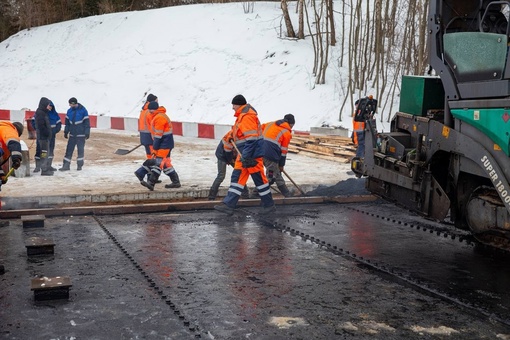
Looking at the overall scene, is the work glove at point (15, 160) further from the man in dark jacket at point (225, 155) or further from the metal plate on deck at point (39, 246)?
the man in dark jacket at point (225, 155)

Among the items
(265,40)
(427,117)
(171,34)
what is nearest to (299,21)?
(265,40)

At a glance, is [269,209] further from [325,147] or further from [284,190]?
[325,147]

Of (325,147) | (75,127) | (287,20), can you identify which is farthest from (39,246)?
(287,20)

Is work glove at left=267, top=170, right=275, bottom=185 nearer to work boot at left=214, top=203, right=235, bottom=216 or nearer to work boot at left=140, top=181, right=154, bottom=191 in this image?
work boot at left=214, top=203, right=235, bottom=216

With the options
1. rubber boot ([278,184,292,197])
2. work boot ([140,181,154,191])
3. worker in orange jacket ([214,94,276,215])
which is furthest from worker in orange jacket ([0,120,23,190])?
rubber boot ([278,184,292,197])

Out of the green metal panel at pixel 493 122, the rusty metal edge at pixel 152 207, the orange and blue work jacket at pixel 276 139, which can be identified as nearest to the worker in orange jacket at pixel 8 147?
the rusty metal edge at pixel 152 207

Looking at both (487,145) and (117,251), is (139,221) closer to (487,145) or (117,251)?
(117,251)

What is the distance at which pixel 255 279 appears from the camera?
6727 mm

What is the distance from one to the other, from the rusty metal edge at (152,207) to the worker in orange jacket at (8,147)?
1.40 metres

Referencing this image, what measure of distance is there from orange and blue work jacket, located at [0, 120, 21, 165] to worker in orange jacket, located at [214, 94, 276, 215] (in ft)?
10.1

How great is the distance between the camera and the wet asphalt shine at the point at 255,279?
538cm

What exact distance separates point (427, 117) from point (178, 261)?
10.5 feet

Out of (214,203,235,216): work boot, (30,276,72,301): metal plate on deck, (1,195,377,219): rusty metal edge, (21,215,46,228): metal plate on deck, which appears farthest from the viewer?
(214,203,235,216): work boot

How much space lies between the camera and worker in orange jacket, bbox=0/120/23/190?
310 inches
